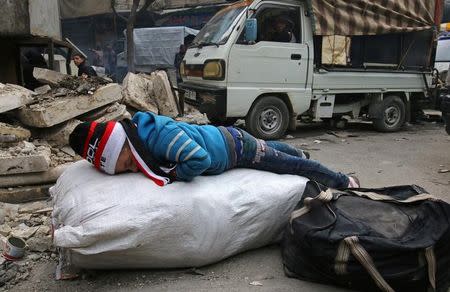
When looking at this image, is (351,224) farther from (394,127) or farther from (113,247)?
(394,127)

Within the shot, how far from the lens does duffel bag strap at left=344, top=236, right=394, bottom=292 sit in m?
2.06

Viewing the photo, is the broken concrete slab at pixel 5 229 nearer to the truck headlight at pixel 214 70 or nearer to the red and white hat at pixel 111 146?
the red and white hat at pixel 111 146

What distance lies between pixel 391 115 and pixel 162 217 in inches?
273

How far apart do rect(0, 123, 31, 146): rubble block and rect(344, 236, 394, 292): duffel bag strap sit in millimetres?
3318

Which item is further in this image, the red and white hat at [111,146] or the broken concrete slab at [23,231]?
the broken concrete slab at [23,231]

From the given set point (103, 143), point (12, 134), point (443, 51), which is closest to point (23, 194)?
point (12, 134)

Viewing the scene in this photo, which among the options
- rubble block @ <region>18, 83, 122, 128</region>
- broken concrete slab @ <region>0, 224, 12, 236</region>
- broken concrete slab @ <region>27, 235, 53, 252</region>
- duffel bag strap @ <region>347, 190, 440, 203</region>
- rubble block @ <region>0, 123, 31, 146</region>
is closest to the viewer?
duffel bag strap @ <region>347, 190, 440, 203</region>

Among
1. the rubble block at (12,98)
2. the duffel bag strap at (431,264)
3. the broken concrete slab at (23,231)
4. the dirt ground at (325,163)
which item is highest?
the rubble block at (12,98)

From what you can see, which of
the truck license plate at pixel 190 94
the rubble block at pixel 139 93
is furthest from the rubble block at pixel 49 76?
the truck license plate at pixel 190 94

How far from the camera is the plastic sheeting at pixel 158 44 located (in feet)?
51.5

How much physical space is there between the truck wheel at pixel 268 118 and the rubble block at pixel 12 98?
10.6 ft

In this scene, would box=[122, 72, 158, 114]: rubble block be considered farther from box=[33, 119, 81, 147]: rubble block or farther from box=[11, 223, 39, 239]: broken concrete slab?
box=[11, 223, 39, 239]: broken concrete slab

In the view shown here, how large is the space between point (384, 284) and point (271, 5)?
207 inches

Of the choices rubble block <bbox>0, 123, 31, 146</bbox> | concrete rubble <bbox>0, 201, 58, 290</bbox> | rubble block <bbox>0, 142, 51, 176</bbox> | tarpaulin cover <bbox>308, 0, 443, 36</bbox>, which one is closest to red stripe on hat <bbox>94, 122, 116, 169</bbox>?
concrete rubble <bbox>0, 201, 58, 290</bbox>
